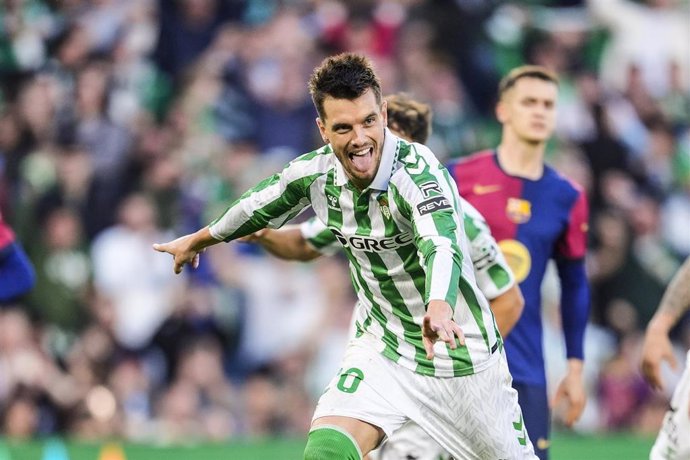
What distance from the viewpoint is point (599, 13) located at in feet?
Answer: 45.0

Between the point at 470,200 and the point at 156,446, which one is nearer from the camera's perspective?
the point at 470,200

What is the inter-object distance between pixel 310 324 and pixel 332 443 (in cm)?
650

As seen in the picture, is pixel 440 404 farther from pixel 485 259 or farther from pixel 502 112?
pixel 502 112

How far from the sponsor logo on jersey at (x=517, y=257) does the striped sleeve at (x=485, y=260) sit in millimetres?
867

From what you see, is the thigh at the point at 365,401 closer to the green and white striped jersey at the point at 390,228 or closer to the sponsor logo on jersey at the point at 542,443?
the green and white striped jersey at the point at 390,228

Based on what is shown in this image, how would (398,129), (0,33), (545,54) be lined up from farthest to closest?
(545,54), (0,33), (398,129)

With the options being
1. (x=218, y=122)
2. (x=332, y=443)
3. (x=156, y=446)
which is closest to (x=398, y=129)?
(x=332, y=443)

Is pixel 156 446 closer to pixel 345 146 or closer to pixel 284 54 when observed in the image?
pixel 284 54

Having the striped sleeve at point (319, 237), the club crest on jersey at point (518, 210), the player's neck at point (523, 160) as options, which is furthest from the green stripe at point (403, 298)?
the player's neck at point (523, 160)

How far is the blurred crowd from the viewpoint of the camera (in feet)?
36.6

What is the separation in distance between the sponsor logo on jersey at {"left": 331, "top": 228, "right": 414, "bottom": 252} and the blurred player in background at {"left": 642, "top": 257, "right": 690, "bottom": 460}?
4.24ft

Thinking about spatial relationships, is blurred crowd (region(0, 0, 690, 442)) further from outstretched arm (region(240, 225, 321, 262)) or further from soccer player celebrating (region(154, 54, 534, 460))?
soccer player celebrating (region(154, 54, 534, 460))

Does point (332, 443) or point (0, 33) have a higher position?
point (0, 33)

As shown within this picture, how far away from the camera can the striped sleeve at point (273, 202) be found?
520 cm
